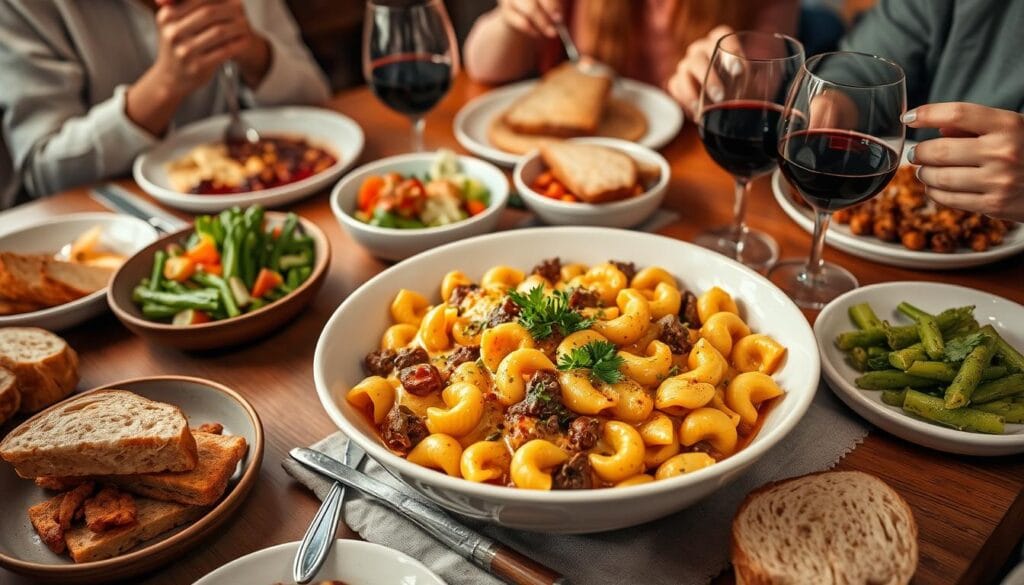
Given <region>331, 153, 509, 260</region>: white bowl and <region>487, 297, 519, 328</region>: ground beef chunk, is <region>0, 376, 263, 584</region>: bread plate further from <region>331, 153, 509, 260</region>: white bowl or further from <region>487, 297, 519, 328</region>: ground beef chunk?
<region>331, 153, 509, 260</region>: white bowl

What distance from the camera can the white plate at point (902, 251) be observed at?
174 centimetres

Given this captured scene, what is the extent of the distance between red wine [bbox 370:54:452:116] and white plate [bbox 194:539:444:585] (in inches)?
58.1

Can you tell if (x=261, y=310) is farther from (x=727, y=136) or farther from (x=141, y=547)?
(x=727, y=136)

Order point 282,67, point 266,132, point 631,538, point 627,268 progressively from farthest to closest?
point 282,67, point 266,132, point 627,268, point 631,538

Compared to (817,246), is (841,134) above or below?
above

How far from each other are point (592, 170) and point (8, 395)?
138 centimetres

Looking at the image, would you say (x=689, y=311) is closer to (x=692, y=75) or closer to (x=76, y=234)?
(x=692, y=75)

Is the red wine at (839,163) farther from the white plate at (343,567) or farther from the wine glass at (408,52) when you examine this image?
the wine glass at (408,52)

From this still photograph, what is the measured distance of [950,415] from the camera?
4.28 feet

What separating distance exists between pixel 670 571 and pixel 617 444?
7.8 inches

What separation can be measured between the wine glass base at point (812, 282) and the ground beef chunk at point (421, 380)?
0.85m

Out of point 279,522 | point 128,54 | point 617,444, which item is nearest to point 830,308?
point 617,444

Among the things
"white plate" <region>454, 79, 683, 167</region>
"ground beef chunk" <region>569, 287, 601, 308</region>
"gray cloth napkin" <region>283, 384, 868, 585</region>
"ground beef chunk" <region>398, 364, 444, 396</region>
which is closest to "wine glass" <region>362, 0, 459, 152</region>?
"white plate" <region>454, 79, 683, 167</region>

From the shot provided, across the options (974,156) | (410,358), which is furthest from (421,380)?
(974,156)
